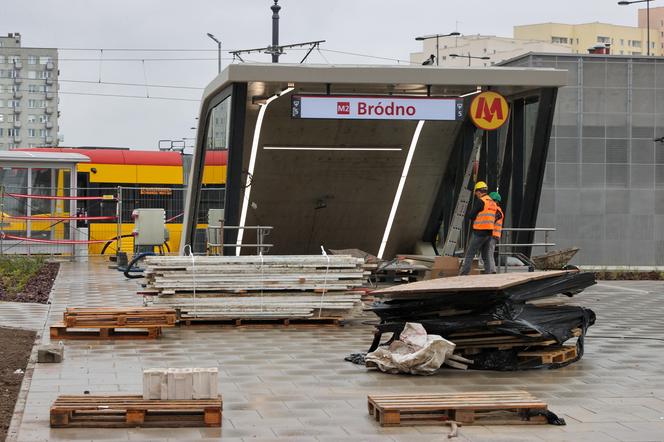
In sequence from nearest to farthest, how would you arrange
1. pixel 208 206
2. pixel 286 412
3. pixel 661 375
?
pixel 286 412
pixel 661 375
pixel 208 206

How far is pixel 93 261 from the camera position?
32250 mm

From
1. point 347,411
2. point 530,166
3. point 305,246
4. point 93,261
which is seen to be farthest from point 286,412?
point 93,261

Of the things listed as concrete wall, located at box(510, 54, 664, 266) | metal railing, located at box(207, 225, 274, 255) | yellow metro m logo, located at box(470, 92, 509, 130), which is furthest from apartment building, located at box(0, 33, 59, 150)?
yellow metro m logo, located at box(470, 92, 509, 130)

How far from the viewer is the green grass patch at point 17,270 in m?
22.4

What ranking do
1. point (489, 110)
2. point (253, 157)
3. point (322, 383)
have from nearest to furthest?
point (322, 383), point (489, 110), point (253, 157)

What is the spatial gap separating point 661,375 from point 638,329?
4634 mm

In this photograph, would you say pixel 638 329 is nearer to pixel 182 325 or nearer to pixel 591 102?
pixel 182 325

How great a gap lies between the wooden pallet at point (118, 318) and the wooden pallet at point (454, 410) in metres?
6.01

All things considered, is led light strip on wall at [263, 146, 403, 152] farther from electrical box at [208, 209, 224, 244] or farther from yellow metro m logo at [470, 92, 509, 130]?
yellow metro m logo at [470, 92, 509, 130]

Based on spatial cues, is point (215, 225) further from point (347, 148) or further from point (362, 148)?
point (362, 148)

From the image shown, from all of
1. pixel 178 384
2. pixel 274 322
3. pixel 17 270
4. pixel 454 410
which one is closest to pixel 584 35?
pixel 17 270

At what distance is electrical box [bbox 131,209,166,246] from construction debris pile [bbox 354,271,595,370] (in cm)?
1509

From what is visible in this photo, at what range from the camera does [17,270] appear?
25.8 m

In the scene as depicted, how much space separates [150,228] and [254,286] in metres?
11.7
